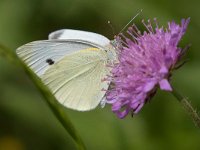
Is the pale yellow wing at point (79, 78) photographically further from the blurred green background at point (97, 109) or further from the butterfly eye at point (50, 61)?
the blurred green background at point (97, 109)

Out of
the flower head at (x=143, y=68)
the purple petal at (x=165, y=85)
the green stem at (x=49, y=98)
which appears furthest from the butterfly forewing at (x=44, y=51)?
the green stem at (x=49, y=98)

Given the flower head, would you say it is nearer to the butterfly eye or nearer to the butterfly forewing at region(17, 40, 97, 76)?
the butterfly forewing at region(17, 40, 97, 76)

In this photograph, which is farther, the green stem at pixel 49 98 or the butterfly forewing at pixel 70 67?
the butterfly forewing at pixel 70 67

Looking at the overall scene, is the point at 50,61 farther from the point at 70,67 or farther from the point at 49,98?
the point at 49,98

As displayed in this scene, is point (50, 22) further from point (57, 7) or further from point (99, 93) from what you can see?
point (99, 93)

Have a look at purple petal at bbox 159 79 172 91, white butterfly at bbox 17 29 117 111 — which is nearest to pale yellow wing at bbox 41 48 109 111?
white butterfly at bbox 17 29 117 111

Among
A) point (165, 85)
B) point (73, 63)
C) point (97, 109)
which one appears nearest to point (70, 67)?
point (73, 63)

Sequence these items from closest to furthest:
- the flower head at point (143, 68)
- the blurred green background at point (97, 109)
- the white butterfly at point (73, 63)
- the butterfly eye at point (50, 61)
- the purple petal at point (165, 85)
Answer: the purple petal at point (165, 85) → the flower head at point (143, 68) → the white butterfly at point (73, 63) → the butterfly eye at point (50, 61) → the blurred green background at point (97, 109)
